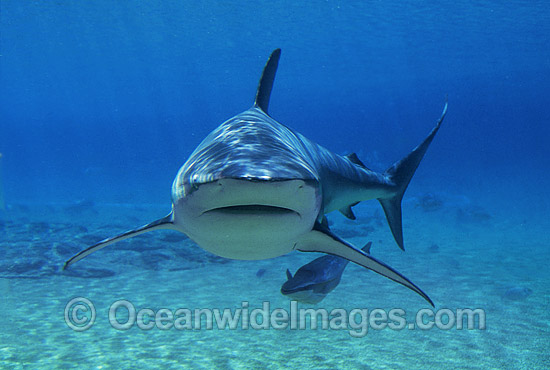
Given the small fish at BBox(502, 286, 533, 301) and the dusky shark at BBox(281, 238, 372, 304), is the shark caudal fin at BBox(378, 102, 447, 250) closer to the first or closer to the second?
the dusky shark at BBox(281, 238, 372, 304)

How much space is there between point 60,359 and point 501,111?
8886 centimetres

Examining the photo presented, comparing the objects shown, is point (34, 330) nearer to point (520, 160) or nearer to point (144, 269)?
point (144, 269)

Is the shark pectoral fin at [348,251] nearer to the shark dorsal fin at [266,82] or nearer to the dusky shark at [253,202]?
the dusky shark at [253,202]

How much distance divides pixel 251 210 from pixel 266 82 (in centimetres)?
294

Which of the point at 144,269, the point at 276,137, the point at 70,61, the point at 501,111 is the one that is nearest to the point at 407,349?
the point at 276,137

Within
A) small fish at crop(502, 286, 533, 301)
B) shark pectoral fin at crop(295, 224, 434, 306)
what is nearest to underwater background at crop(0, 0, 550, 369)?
small fish at crop(502, 286, 533, 301)

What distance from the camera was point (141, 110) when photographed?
101125 millimetres

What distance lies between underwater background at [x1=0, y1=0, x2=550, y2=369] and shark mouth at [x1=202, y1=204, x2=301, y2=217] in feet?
9.56

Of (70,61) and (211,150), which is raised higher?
(70,61)

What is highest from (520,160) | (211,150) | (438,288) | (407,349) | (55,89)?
(55,89)

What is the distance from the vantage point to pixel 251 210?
1700 millimetres

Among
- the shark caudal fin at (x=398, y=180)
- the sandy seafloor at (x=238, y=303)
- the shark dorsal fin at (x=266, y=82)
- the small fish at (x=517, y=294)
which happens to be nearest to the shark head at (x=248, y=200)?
the shark dorsal fin at (x=266, y=82)

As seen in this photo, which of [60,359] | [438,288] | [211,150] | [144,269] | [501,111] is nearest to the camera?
[211,150]

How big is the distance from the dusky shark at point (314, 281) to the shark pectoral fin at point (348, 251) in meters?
1.33
